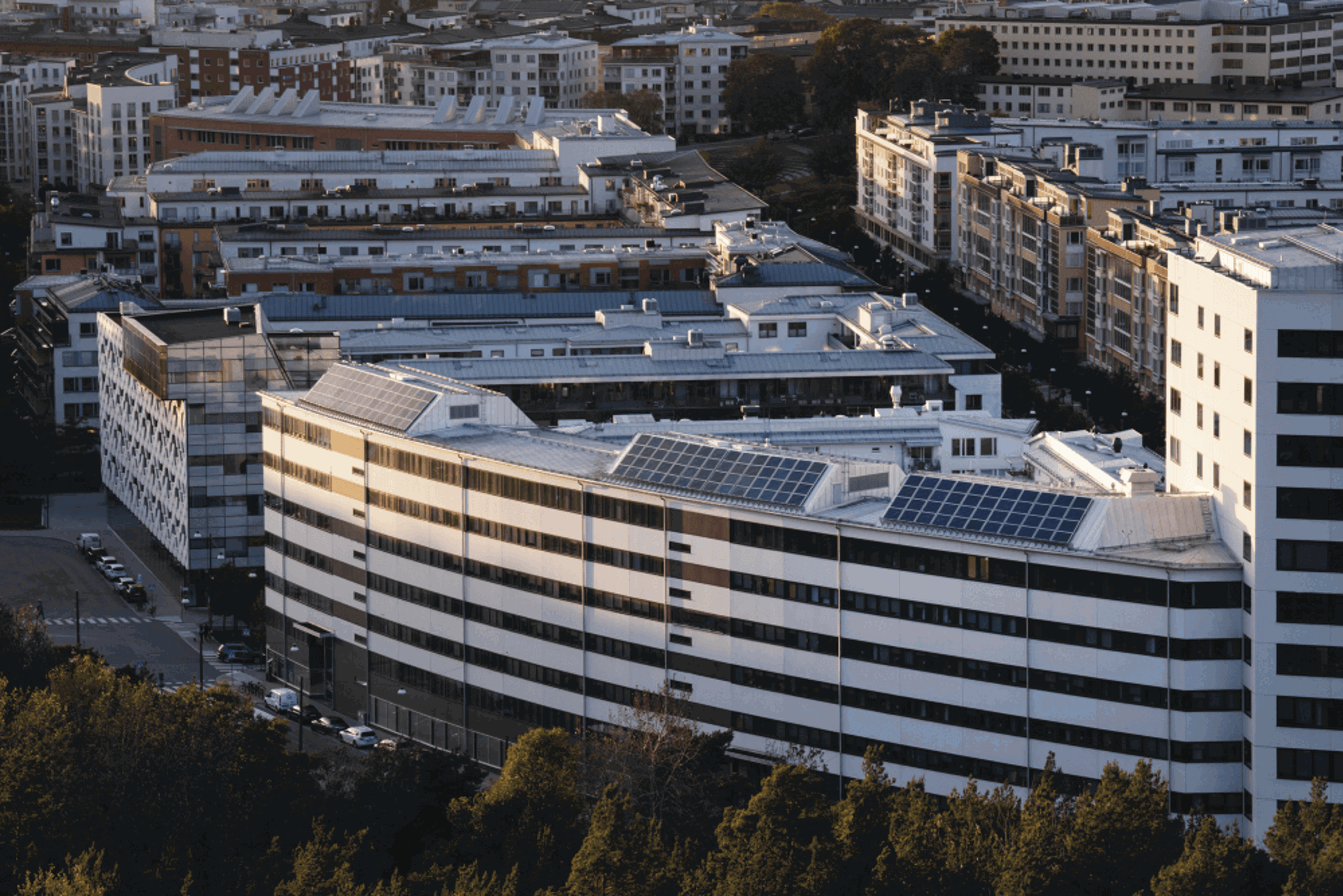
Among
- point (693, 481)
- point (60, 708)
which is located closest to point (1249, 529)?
point (693, 481)

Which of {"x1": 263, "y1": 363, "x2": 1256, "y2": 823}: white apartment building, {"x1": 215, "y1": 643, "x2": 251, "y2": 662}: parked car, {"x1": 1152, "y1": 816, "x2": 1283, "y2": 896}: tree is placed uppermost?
{"x1": 263, "y1": 363, "x2": 1256, "y2": 823}: white apartment building

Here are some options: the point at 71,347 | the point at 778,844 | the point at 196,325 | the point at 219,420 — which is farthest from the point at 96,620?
the point at 778,844

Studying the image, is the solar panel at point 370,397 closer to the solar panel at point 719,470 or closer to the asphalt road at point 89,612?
the solar panel at point 719,470

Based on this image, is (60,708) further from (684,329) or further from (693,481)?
(684,329)

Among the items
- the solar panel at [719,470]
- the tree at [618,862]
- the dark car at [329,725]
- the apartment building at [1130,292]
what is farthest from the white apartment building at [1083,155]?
the tree at [618,862]

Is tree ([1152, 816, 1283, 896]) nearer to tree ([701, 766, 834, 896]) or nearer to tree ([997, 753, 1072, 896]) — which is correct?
tree ([997, 753, 1072, 896])

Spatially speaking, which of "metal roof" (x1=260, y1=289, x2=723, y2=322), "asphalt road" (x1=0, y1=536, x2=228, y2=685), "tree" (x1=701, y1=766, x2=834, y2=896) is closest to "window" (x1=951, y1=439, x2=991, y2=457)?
"asphalt road" (x1=0, y1=536, x2=228, y2=685)
